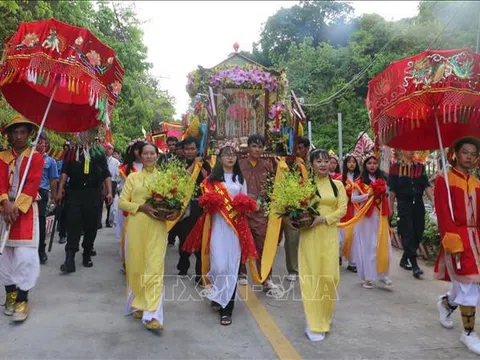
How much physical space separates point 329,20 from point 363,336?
37.0 meters

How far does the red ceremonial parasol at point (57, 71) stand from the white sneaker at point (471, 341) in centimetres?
426

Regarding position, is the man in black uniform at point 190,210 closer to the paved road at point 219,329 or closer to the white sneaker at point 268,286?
the paved road at point 219,329

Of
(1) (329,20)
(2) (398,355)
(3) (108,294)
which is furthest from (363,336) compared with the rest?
(1) (329,20)

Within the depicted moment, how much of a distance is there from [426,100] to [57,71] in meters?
3.81

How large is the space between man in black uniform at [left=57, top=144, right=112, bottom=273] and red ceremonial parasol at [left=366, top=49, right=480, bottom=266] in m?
3.94

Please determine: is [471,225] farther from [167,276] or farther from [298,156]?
[167,276]

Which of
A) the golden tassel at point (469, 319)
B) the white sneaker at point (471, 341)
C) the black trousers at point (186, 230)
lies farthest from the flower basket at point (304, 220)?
the black trousers at point (186, 230)

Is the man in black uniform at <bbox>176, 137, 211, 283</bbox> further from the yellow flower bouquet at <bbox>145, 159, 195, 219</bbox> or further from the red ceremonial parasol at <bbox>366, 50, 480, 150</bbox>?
the red ceremonial parasol at <bbox>366, 50, 480, 150</bbox>

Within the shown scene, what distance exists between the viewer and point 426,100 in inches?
190

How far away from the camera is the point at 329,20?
37750 mm

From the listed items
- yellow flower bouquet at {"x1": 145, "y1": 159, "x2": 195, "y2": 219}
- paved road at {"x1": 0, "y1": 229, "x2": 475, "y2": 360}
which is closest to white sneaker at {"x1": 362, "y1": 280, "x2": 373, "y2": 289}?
paved road at {"x1": 0, "y1": 229, "x2": 475, "y2": 360}

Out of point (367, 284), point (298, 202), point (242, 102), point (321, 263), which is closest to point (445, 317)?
point (321, 263)

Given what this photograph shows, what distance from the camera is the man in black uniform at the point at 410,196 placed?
264 inches

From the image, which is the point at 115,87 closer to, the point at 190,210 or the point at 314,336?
the point at 190,210
